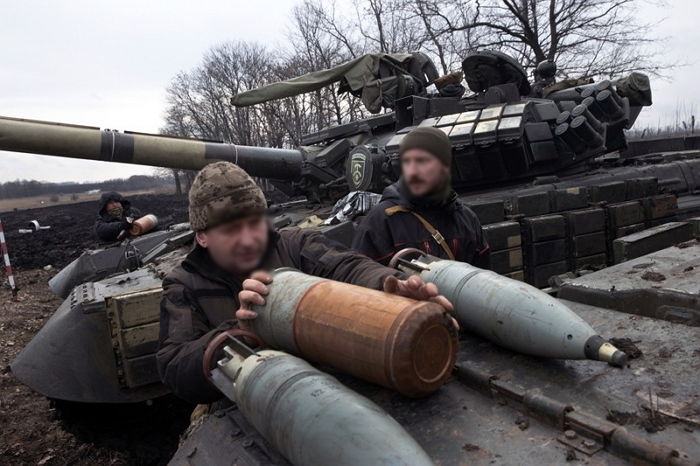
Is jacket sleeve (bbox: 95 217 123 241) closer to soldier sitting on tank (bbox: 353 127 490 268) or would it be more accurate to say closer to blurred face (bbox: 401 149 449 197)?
soldier sitting on tank (bbox: 353 127 490 268)

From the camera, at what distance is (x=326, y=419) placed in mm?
1451

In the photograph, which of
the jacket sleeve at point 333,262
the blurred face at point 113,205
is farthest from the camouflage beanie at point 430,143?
the blurred face at point 113,205

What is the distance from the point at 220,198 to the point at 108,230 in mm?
5482

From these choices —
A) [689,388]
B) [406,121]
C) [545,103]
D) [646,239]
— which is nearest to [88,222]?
[406,121]

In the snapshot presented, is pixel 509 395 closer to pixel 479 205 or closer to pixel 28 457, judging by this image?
pixel 479 205

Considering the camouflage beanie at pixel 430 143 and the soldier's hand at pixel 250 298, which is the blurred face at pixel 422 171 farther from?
the soldier's hand at pixel 250 298

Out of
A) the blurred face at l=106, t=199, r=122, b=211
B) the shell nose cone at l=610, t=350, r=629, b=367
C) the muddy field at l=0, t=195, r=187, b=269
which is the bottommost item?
the muddy field at l=0, t=195, r=187, b=269

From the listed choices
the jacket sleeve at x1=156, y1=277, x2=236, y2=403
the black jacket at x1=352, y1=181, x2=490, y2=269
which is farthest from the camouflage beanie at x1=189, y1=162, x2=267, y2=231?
the black jacket at x1=352, y1=181, x2=490, y2=269

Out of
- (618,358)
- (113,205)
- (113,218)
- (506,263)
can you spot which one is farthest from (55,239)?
(618,358)

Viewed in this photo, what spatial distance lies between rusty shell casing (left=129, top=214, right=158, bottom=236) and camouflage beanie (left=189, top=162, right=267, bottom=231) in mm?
5404

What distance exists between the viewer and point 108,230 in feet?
22.7

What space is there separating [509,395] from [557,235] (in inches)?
169

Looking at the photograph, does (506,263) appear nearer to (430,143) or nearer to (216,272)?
(430,143)

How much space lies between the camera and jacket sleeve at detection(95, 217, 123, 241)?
22.7 feet
